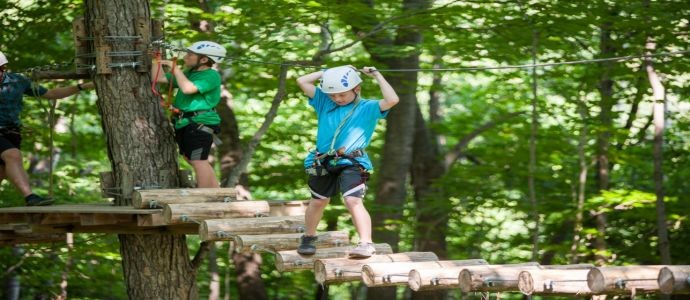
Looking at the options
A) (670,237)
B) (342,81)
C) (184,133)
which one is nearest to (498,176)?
(670,237)

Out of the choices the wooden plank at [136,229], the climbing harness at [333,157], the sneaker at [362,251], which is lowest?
the sneaker at [362,251]

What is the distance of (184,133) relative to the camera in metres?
6.23

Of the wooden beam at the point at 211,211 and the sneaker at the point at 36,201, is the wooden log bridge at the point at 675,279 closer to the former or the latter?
the wooden beam at the point at 211,211

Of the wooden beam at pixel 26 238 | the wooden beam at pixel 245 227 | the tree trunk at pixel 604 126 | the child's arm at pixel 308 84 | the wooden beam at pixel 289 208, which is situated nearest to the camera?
the child's arm at pixel 308 84

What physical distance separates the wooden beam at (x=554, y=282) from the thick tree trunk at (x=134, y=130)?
2.86 m

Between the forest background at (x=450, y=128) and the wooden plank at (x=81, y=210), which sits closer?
the wooden plank at (x=81, y=210)

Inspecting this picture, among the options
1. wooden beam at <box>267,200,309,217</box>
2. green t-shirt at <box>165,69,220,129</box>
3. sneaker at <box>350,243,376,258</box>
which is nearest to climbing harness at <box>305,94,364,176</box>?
sneaker at <box>350,243,376,258</box>

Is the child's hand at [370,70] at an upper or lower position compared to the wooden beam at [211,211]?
upper

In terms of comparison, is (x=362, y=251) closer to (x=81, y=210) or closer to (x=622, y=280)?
(x=622, y=280)

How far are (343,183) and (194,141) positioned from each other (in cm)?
156

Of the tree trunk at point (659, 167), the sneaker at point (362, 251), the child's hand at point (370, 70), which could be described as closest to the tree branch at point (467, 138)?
the tree trunk at point (659, 167)

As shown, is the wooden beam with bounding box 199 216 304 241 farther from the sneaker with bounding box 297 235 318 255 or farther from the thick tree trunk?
the thick tree trunk

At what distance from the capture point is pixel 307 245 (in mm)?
5109

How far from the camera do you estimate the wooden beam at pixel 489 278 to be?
14.8 feet
